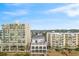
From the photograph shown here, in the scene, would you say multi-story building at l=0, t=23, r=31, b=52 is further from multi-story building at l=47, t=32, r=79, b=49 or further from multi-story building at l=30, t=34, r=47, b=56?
multi-story building at l=47, t=32, r=79, b=49

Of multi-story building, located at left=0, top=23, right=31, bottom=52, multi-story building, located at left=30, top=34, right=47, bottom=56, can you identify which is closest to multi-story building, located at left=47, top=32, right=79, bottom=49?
multi-story building, located at left=30, top=34, right=47, bottom=56

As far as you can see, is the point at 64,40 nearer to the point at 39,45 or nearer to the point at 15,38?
the point at 39,45

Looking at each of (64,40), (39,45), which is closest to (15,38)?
(39,45)

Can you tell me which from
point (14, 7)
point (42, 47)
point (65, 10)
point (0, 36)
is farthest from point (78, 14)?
point (0, 36)

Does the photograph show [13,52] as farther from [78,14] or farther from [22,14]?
[78,14]
